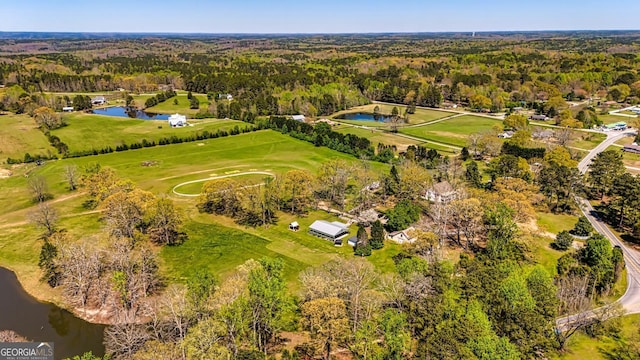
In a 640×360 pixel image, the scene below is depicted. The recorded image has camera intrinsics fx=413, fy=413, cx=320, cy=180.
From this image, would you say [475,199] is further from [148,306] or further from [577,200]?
[148,306]

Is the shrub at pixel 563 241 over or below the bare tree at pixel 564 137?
below

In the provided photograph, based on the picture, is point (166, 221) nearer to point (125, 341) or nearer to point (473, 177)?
point (125, 341)

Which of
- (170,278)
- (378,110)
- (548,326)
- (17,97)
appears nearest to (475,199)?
(548,326)

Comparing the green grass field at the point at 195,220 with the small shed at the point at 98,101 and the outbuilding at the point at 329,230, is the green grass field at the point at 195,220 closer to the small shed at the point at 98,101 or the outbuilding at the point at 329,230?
the outbuilding at the point at 329,230

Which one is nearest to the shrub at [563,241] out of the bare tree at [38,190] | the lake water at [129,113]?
the bare tree at [38,190]

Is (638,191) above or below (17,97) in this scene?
below

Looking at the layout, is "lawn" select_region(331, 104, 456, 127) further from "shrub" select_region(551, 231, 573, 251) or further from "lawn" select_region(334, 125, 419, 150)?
"shrub" select_region(551, 231, 573, 251)
